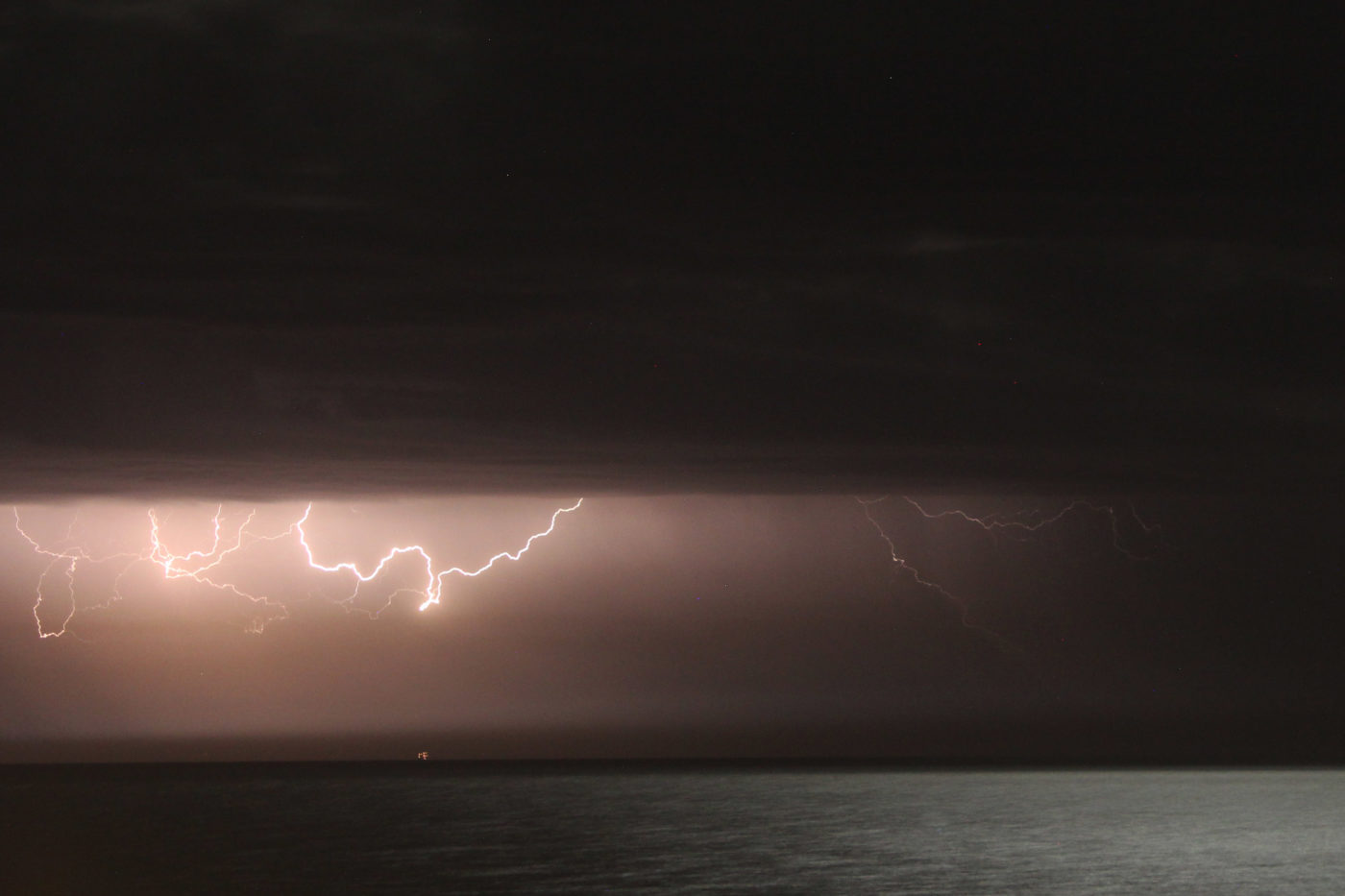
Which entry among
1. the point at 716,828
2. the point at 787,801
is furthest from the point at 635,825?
the point at 787,801

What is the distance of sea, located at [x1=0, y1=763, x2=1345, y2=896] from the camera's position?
145ft

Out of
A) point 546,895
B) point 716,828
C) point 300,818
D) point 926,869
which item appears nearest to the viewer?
point 546,895

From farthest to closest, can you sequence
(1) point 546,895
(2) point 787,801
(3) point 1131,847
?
1. (2) point 787,801
2. (3) point 1131,847
3. (1) point 546,895

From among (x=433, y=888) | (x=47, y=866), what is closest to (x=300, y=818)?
(x=47, y=866)

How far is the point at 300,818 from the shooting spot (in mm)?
83062

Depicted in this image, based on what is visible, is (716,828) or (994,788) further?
(994,788)

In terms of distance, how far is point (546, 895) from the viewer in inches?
1572

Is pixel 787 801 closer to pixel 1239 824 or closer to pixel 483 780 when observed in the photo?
pixel 1239 824

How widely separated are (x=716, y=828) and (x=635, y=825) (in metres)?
5.69

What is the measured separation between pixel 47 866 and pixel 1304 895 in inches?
1579

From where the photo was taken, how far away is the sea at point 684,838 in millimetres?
44312

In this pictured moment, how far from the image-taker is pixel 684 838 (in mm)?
64625

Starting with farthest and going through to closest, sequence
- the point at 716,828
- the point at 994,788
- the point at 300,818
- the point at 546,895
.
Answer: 1. the point at 994,788
2. the point at 300,818
3. the point at 716,828
4. the point at 546,895

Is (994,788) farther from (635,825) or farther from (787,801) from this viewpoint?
(635,825)
